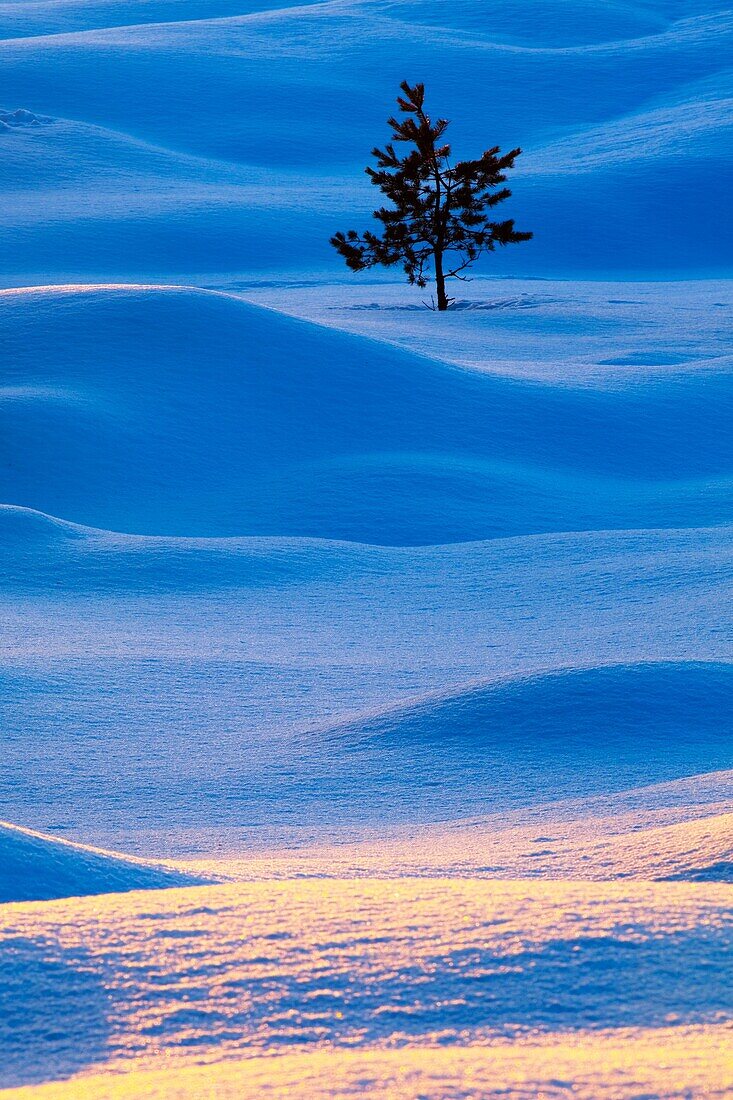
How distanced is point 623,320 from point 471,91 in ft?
60.5

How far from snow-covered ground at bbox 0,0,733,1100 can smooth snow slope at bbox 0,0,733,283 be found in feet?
12.9

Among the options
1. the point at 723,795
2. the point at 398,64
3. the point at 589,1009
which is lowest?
the point at 723,795

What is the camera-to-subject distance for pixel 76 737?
16.5 feet

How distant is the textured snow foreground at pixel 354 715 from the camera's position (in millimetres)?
1953

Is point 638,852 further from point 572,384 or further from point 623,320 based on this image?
point 623,320

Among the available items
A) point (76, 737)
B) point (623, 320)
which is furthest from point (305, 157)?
point (76, 737)

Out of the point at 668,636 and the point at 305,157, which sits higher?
the point at 305,157

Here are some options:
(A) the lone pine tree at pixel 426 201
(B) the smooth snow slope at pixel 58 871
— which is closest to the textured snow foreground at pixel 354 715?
(B) the smooth snow slope at pixel 58 871

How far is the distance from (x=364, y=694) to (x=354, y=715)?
1.17 feet

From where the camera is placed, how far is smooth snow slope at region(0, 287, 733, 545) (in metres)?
9.51

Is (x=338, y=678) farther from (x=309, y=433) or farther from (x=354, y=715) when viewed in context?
(x=309, y=433)

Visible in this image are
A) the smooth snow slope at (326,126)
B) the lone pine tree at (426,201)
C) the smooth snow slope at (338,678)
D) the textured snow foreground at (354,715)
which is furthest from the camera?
the smooth snow slope at (326,126)

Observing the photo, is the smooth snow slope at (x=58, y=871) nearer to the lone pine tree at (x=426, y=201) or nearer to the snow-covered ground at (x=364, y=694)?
the snow-covered ground at (x=364, y=694)

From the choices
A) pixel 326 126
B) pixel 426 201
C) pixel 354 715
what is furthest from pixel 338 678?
pixel 326 126
